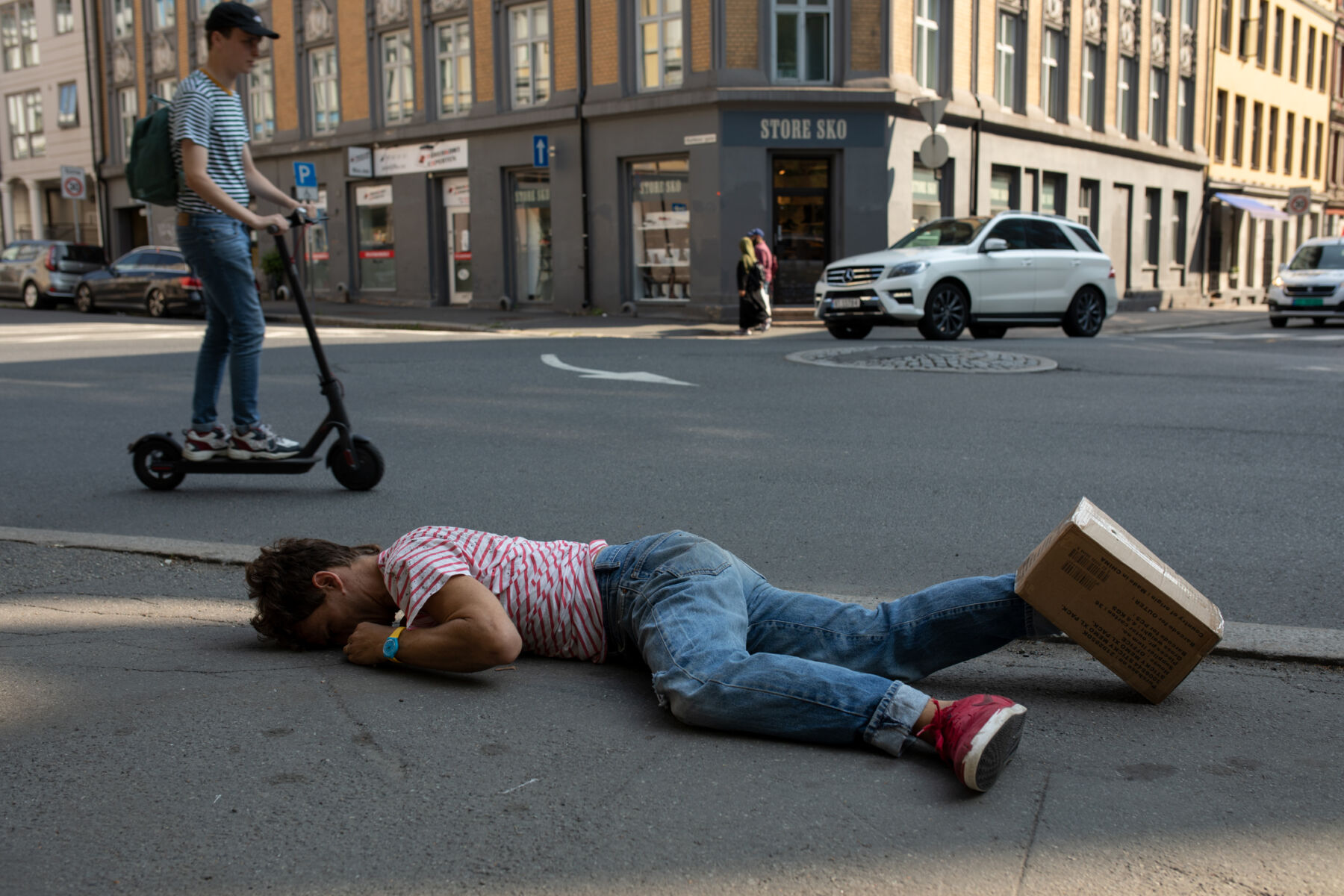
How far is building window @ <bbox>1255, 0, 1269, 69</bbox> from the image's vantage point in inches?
1647

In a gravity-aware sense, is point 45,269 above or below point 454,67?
below

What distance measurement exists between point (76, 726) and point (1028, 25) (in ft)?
97.7

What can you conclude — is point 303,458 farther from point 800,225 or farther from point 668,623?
point 800,225

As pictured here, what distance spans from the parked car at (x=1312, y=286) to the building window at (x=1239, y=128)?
19167 mm

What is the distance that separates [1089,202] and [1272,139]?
53.8ft

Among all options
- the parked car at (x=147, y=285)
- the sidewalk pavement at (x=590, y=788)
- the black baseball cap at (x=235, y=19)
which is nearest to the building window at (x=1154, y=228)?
the parked car at (x=147, y=285)

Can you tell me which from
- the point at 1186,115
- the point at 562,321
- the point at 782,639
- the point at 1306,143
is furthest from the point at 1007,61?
the point at 782,639

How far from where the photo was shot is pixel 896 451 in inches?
273

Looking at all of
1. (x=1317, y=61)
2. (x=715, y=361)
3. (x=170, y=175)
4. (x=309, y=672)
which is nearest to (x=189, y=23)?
(x=715, y=361)

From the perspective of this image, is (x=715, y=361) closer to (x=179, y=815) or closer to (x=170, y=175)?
(x=170, y=175)

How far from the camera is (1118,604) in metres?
2.85

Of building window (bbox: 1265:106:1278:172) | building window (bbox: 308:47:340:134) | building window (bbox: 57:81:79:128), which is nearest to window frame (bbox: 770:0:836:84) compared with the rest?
building window (bbox: 308:47:340:134)

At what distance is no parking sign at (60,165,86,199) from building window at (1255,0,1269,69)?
39.8 metres

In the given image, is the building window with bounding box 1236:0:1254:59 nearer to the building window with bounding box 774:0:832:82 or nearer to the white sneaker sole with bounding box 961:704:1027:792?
the building window with bounding box 774:0:832:82
